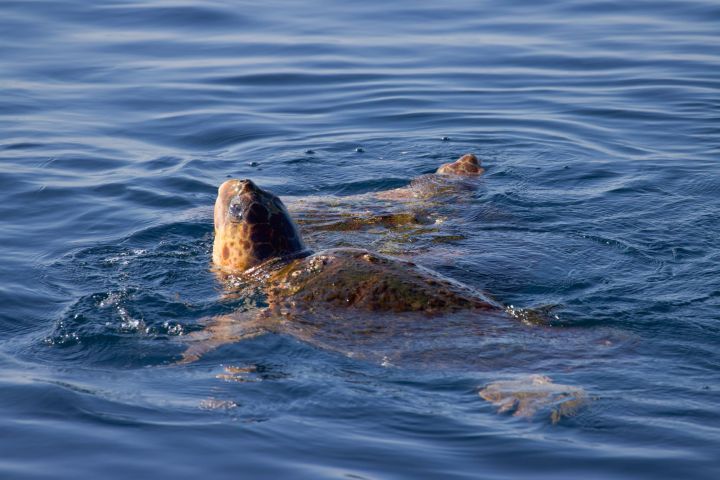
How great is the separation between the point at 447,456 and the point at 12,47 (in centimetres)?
1337

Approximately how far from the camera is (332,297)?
24.2 feet

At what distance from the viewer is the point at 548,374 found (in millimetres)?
6445

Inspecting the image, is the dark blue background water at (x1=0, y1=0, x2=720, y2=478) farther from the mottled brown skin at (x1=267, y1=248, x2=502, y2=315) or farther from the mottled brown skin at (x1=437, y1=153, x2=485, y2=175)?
the mottled brown skin at (x1=267, y1=248, x2=502, y2=315)

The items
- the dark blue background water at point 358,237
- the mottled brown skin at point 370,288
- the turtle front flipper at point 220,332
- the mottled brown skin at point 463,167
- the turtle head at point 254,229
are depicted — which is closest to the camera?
the dark blue background water at point 358,237

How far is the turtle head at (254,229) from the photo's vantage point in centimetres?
A: 845

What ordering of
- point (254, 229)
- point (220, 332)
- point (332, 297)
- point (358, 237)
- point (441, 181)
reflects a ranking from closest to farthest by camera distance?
point (220, 332) → point (332, 297) → point (254, 229) → point (358, 237) → point (441, 181)

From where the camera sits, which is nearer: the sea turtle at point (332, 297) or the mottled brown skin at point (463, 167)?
the sea turtle at point (332, 297)

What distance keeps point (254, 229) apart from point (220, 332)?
1397 millimetres

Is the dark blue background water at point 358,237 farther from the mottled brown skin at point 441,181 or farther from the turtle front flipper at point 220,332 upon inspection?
the mottled brown skin at point 441,181

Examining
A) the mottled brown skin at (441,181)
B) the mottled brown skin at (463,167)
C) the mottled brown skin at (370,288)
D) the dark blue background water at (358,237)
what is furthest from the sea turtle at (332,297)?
the mottled brown skin at (463,167)

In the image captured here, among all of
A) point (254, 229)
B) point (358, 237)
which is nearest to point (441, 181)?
point (358, 237)

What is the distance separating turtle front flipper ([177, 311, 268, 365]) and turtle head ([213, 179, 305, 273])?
0.90 metres

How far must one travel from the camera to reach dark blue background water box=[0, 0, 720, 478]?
19.1ft

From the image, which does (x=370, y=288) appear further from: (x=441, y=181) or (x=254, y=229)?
(x=441, y=181)
